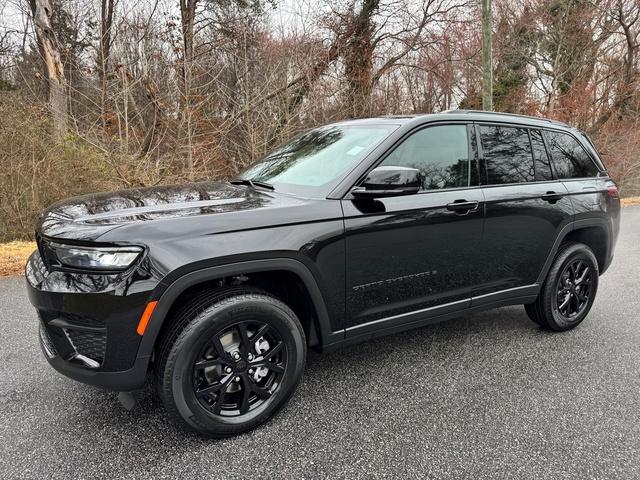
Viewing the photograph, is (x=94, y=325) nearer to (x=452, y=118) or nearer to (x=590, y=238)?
(x=452, y=118)

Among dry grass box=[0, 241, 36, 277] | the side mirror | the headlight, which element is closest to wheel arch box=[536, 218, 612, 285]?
the side mirror

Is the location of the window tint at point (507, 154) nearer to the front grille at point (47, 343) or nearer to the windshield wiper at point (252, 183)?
the windshield wiper at point (252, 183)

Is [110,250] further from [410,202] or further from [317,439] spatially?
[410,202]

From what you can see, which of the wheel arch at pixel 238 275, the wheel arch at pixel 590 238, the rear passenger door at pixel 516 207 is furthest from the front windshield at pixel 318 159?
the wheel arch at pixel 590 238

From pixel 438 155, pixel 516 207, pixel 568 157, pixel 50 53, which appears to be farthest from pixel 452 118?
pixel 50 53

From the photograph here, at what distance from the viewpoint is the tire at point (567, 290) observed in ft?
12.0

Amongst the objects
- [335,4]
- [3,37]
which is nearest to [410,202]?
[335,4]

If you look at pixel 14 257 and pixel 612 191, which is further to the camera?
pixel 14 257

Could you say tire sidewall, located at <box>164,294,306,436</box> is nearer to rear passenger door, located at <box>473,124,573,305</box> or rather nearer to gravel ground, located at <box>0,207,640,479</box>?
gravel ground, located at <box>0,207,640,479</box>

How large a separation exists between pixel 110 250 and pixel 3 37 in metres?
14.7

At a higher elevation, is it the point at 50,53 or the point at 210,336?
A: the point at 50,53

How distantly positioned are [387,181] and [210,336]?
129cm

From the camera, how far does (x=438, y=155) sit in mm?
3051

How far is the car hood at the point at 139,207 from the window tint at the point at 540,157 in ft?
6.98
